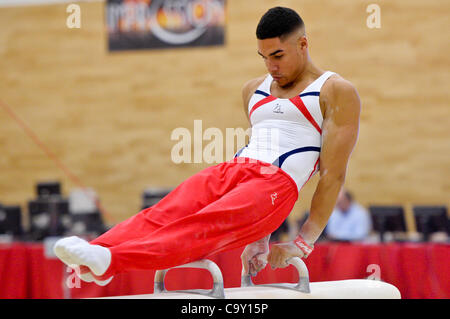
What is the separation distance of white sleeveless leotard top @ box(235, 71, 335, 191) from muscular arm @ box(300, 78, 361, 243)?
0.21 feet

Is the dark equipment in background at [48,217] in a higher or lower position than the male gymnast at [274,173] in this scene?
lower

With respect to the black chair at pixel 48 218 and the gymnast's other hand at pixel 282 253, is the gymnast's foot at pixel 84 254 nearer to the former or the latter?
the gymnast's other hand at pixel 282 253

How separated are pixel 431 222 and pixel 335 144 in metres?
3.75

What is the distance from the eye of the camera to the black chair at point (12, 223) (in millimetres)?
7341

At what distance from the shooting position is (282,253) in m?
2.91

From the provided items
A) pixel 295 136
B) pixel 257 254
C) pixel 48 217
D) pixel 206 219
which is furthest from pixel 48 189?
pixel 206 219

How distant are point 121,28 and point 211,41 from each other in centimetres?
151

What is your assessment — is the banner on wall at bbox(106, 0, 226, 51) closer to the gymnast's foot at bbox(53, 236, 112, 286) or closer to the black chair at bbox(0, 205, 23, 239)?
the black chair at bbox(0, 205, 23, 239)

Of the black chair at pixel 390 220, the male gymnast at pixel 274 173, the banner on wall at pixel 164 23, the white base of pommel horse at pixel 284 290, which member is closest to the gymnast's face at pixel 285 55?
the male gymnast at pixel 274 173

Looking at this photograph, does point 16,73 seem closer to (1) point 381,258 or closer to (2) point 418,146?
(2) point 418,146

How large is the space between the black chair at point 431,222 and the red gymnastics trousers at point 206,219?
3726mm

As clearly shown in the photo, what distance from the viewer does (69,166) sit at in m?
10.3

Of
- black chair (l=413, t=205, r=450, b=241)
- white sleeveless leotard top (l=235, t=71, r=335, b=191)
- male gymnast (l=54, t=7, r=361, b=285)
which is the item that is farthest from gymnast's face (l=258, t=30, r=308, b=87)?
black chair (l=413, t=205, r=450, b=241)

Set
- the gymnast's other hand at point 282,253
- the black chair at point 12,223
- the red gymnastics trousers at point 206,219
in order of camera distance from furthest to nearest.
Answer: the black chair at point 12,223, the gymnast's other hand at point 282,253, the red gymnastics trousers at point 206,219
